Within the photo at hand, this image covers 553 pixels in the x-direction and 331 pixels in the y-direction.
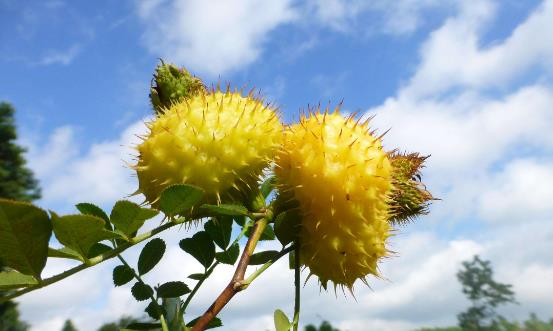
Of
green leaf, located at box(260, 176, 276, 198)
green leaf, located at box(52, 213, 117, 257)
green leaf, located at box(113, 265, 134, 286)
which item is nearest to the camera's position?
green leaf, located at box(52, 213, 117, 257)

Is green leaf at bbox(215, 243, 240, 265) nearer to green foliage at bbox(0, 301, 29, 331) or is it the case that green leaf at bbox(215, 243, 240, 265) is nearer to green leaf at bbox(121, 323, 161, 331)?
green leaf at bbox(121, 323, 161, 331)

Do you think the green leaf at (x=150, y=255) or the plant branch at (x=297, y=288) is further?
the green leaf at (x=150, y=255)

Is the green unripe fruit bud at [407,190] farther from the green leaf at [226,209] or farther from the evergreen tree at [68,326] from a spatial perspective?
the evergreen tree at [68,326]

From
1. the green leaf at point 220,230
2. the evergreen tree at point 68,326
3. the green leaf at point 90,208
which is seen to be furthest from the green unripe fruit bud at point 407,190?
the evergreen tree at point 68,326

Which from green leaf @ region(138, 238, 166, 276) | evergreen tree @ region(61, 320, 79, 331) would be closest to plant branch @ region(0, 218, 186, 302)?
green leaf @ region(138, 238, 166, 276)

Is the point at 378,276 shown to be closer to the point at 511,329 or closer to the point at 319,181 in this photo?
the point at 319,181

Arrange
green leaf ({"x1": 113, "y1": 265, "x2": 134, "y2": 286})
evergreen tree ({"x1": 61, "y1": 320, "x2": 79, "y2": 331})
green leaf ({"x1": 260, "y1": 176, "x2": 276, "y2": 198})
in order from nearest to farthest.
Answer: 1. green leaf ({"x1": 113, "y1": 265, "x2": 134, "y2": 286})
2. green leaf ({"x1": 260, "y1": 176, "x2": 276, "y2": 198})
3. evergreen tree ({"x1": 61, "y1": 320, "x2": 79, "y2": 331})

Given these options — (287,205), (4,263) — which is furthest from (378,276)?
(4,263)
